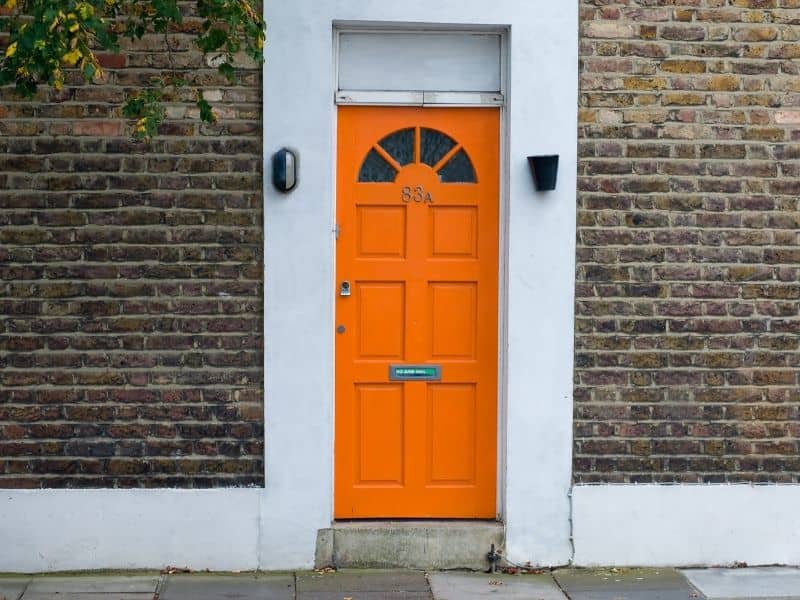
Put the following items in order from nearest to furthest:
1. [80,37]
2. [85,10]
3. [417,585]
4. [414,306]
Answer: [85,10], [80,37], [417,585], [414,306]

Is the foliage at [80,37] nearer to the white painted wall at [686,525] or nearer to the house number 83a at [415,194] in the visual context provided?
the house number 83a at [415,194]

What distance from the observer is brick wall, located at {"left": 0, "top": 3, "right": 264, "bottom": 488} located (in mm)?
6125

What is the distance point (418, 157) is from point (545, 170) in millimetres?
776

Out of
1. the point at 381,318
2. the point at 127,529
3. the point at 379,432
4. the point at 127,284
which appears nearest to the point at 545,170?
the point at 381,318

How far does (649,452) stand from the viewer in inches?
251

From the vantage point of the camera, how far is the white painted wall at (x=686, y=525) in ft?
20.8

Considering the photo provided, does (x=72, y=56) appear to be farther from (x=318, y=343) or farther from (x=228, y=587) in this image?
(x=228, y=587)

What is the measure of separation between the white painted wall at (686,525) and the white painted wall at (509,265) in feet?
0.62

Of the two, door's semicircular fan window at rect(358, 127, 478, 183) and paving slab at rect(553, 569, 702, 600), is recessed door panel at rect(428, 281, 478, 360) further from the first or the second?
paving slab at rect(553, 569, 702, 600)

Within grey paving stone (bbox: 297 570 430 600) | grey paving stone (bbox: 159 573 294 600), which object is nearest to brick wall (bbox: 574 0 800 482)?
grey paving stone (bbox: 297 570 430 600)

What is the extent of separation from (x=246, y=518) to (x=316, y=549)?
45 centimetres

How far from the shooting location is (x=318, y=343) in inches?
245

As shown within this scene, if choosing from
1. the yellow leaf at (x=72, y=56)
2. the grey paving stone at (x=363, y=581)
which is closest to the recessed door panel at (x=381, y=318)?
the grey paving stone at (x=363, y=581)

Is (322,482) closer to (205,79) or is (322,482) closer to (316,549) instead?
(316,549)
